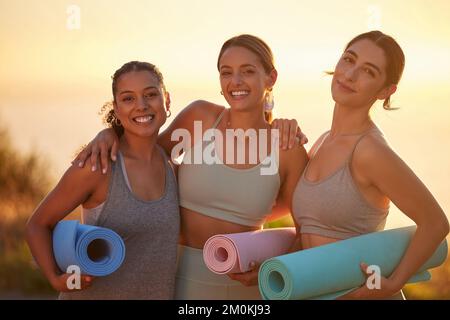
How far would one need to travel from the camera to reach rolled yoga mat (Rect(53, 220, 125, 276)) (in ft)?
12.0

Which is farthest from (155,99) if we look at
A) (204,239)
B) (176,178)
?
(204,239)

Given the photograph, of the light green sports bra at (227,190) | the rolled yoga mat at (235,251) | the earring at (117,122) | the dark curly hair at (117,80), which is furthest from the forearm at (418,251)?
the earring at (117,122)

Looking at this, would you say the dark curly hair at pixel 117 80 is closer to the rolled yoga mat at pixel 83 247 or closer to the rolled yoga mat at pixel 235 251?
the rolled yoga mat at pixel 83 247

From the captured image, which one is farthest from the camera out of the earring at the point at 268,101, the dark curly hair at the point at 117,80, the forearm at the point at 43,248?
the earring at the point at 268,101

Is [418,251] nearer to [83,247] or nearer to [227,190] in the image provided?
[227,190]

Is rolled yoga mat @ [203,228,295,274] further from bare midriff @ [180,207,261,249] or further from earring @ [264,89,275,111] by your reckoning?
earring @ [264,89,275,111]

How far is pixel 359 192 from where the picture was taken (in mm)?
3703

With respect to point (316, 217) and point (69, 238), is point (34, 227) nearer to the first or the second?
point (69, 238)

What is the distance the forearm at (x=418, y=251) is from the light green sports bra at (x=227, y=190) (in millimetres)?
760

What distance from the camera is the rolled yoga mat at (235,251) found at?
3.76 metres

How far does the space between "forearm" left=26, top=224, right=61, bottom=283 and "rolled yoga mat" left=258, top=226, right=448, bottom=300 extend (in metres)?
1.00

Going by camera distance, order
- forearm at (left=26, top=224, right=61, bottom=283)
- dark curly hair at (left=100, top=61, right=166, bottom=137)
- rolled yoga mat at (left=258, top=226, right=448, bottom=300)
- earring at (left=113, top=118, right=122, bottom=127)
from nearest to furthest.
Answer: rolled yoga mat at (left=258, top=226, right=448, bottom=300)
forearm at (left=26, top=224, right=61, bottom=283)
dark curly hair at (left=100, top=61, right=166, bottom=137)
earring at (left=113, top=118, right=122, bottom=127)

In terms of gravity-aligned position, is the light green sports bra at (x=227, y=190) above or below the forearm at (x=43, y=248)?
above

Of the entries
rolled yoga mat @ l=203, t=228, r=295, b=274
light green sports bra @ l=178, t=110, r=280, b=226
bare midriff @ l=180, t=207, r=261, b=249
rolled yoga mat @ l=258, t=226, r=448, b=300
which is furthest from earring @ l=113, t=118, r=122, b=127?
rolled yoga mat @ l=258, t=226, r=448, b=300
